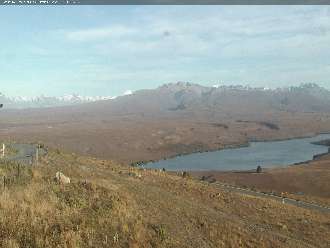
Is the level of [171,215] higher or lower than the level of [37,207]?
lower

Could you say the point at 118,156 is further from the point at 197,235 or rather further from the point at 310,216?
the point at 197,235

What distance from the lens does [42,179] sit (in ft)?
80.3

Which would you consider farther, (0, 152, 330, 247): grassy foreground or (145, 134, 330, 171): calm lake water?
(145, 134, 330, 171): calm lake water

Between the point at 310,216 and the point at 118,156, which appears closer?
the point at 310,216

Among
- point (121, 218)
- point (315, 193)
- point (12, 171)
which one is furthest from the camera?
point (315, 193)

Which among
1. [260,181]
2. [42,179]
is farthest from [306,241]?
[260,181]

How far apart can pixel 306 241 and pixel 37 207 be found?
59.4ft

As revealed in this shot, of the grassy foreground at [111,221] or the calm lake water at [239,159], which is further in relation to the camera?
the calm lake water at [239,159]

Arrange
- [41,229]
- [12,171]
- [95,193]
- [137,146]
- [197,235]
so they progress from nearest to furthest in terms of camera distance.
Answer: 1. [41,229]
2. [197,235]
3. [95,193]
4. [12,171]
5. [137,146]

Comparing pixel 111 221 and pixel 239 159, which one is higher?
pixel 111 221

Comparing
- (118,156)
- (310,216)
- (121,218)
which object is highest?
(121,218)

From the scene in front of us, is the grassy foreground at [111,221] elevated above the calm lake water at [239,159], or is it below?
above

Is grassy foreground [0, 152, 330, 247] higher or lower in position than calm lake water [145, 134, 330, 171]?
higher

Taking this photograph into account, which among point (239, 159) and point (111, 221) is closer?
point (111, 221)
